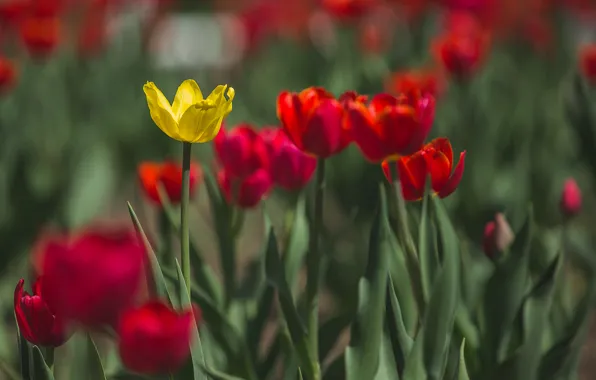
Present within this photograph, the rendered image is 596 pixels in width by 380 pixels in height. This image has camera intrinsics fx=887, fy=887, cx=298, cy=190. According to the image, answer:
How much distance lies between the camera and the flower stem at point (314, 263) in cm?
119

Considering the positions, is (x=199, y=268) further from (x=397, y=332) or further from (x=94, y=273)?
(x=94, y=273)

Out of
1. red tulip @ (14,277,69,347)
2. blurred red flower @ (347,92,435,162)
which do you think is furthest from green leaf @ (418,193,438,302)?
red tulip @ (14,277,69,347)

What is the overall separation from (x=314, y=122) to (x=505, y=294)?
422 mm

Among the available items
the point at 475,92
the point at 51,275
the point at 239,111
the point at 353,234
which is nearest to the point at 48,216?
the point at 353,234

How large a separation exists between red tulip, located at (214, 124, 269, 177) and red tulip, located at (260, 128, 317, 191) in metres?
0.02

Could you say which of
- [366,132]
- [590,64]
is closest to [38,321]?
[366,132]

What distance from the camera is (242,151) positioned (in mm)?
1330

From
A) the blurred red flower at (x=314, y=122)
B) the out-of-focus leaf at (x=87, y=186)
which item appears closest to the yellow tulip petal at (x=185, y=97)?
the blurred red flower at (x=314, y=122)

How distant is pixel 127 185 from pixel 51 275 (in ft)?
10.6

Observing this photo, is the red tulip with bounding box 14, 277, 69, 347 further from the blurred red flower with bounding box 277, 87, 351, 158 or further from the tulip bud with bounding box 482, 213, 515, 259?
the tulip bud with bounding box 482, 213, 515, 259

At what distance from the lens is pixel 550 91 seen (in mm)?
3441

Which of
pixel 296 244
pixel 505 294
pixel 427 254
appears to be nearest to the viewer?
pixel 427 254

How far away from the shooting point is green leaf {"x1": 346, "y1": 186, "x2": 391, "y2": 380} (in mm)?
1119

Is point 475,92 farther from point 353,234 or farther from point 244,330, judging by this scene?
point 244,330
